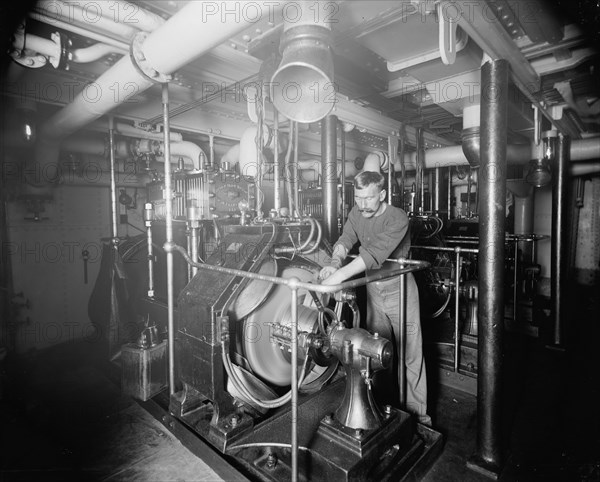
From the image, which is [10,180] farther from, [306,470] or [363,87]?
[306,470]

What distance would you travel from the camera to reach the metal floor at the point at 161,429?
2.43 metres

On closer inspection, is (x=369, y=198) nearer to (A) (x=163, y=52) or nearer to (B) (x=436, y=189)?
(A) (x=163, y=52)

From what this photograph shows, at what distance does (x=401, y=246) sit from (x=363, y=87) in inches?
77.8

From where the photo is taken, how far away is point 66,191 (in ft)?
18.1

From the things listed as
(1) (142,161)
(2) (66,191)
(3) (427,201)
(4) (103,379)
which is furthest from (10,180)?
(3) (427,201)

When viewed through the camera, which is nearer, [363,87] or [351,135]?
[363,87]

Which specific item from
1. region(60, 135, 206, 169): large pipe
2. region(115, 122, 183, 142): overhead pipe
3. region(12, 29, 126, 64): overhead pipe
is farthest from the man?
region(115, 122, 183, 142): overhead pipe

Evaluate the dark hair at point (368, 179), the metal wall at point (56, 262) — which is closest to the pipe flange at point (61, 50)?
the dark hair at point (368, 179)

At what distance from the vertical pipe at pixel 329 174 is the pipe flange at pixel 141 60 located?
2309 millimetres

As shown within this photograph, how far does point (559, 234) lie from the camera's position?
5.00 meters

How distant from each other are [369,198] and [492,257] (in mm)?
954

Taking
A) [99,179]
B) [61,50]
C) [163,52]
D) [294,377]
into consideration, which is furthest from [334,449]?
[99,179]

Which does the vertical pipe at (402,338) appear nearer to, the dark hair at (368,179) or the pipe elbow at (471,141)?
the dark hair at (368,179)

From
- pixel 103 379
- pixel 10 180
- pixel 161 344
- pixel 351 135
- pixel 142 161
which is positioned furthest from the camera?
pixel 351 135
